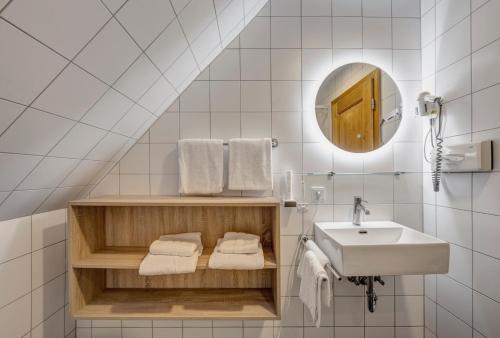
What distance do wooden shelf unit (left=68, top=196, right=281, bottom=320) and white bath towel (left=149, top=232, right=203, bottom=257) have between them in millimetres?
81

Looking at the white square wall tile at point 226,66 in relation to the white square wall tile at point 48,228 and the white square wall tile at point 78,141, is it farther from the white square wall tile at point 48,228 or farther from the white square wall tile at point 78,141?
the white square wall tile at point 48,228

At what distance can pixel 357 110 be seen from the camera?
1602 mm

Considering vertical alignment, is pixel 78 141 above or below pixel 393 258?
above

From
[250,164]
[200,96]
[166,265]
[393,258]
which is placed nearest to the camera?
[393,258]

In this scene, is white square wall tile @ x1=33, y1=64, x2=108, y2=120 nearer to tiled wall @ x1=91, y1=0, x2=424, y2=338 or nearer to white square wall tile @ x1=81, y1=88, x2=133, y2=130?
white square wall tile @ x1=81, y1=88, x2=133, y2=130

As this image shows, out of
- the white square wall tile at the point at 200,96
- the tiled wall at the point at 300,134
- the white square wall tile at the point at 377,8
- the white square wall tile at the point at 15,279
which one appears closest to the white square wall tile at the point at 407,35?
the tiled wall at the point at 300,134

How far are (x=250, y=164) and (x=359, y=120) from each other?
72 cm

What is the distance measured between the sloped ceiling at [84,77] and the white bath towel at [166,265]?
1.82ft

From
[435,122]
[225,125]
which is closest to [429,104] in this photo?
[435,122]

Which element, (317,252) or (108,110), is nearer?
(108,110)

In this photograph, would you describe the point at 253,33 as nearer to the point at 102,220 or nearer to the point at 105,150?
the point at 105,150

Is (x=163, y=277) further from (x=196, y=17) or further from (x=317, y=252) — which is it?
(x=196, y=17)

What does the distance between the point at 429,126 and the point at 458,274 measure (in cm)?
81

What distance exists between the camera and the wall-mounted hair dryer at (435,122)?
1404mm
